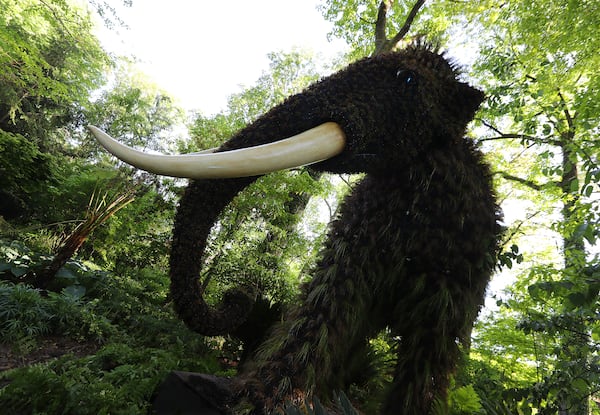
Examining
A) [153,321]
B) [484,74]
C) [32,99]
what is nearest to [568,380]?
[153,321]

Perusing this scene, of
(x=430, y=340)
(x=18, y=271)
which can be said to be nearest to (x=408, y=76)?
(x=430, y=340)

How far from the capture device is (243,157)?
99 centimetres

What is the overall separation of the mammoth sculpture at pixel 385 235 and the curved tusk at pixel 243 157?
0.04 ft

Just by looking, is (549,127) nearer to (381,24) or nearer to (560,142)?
(560,142)

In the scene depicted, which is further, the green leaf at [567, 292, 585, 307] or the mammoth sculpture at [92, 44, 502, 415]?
the mammoth sculpture at [92, 44, 502, 415]

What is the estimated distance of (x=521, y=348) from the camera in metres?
4.01

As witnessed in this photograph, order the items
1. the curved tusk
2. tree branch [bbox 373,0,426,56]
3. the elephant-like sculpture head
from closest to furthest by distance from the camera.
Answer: the curved tusk → the elephant-like sculpture head → tree branch [bbox 373,0,426,56]

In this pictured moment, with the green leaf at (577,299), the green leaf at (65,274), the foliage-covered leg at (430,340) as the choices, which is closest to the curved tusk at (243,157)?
the foliage-covered leg at (430,340)

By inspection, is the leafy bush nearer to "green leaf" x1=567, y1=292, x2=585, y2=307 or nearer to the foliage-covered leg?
the foliage-covered leg

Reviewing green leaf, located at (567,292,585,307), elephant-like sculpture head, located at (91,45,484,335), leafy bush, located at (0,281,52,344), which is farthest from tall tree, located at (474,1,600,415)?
leafy bush, located at (0,281,52,344)

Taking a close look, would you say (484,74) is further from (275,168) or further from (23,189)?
(23,189)

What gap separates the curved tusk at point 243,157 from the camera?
36.3 inches

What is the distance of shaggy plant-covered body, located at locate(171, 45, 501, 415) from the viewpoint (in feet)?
3.96

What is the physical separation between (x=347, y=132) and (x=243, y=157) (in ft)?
1.31
